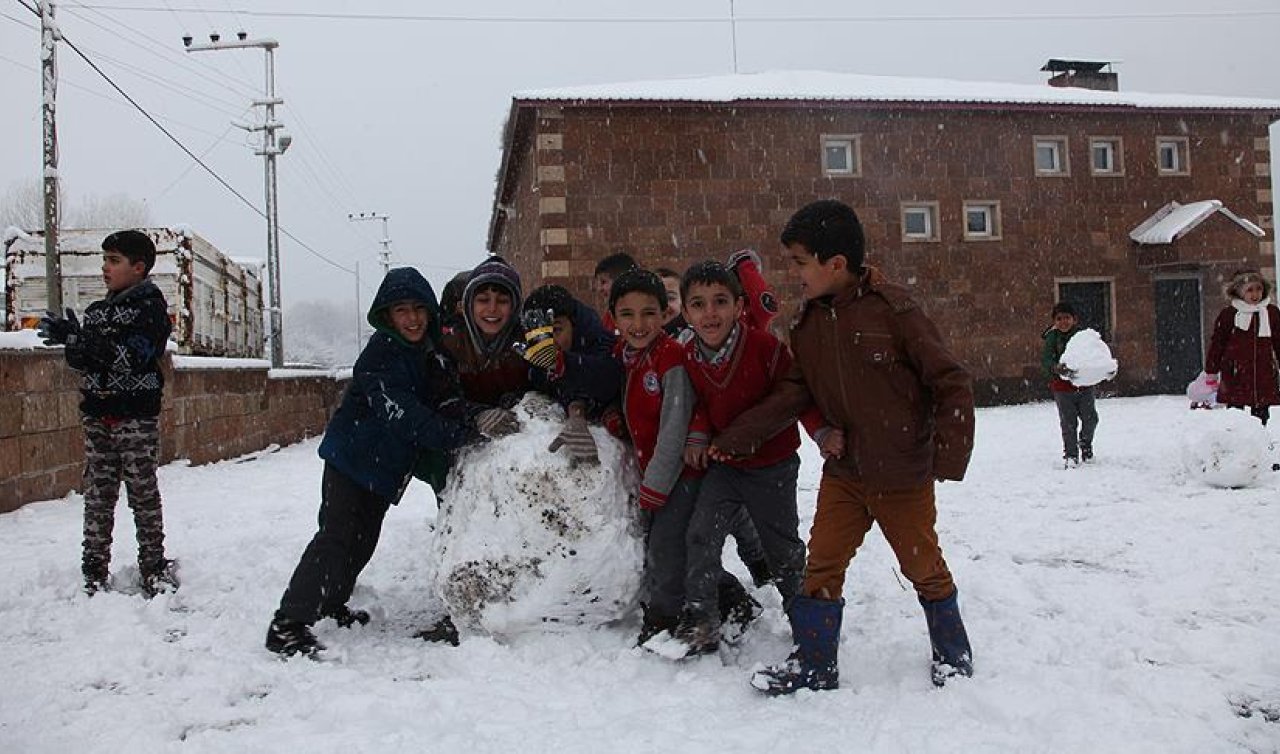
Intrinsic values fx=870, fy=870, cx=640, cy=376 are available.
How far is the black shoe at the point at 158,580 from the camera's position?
416 centimetres

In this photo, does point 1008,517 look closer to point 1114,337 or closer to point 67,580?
point 67,580

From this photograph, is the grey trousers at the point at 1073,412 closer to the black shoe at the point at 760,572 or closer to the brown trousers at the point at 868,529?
the black shoe at the point at 760,572

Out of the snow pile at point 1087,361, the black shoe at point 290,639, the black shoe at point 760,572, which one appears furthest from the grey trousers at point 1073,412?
the black shoe at point 290,639

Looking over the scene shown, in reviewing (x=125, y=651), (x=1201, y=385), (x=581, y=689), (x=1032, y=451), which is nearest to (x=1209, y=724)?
(x=581, y=689)

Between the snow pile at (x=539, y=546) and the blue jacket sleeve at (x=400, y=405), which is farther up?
the blue jacket sleeve at (x=400, y=405)

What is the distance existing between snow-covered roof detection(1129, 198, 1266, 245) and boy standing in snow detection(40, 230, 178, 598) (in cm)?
1824

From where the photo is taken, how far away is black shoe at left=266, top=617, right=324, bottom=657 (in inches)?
131

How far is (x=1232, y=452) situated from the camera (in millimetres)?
6156

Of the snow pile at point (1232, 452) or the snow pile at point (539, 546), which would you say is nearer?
the snow pile at point (539, 546)

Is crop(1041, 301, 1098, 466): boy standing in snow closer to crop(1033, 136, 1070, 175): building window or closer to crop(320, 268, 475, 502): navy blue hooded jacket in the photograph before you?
crop(320, 268, 475, 502): navy blue hooded jacket

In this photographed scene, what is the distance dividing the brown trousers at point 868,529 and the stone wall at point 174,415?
622 centimetres

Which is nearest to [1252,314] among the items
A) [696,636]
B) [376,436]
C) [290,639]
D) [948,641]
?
[948,641]

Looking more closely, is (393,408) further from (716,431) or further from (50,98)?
(50,98)

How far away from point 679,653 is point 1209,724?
1.60 m
